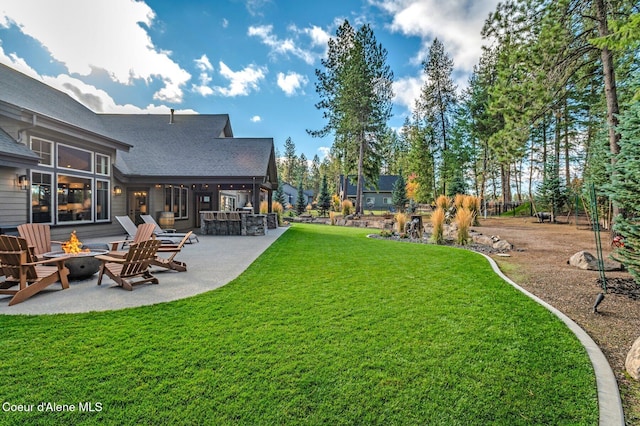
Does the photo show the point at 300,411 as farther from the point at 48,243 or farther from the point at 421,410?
the point at 48,243

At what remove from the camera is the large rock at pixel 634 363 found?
2.43 metres

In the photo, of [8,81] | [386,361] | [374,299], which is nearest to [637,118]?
[374,299]

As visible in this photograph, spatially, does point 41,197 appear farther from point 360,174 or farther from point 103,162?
point 360,174

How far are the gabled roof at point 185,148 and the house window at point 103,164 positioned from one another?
807mm

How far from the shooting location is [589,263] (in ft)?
19.2

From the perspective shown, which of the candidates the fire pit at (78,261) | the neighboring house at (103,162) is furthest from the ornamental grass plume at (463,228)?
the fire pit at (78,261)

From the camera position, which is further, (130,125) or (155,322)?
(130,125)

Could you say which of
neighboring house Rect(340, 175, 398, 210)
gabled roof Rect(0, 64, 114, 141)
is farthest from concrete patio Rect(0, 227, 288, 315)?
neighboring house Rect(340, 175, 398, 210)

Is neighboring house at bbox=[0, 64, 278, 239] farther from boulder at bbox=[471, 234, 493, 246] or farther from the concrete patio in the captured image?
boulder at bbox=[471, 234, 493, 246]

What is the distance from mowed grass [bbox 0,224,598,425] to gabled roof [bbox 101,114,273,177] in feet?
31.4

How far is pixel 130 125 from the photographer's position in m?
15.5

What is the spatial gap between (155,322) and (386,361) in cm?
258

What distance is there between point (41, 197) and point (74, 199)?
38.9 inches

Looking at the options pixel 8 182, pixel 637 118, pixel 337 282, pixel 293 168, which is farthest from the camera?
pixel 293 168
